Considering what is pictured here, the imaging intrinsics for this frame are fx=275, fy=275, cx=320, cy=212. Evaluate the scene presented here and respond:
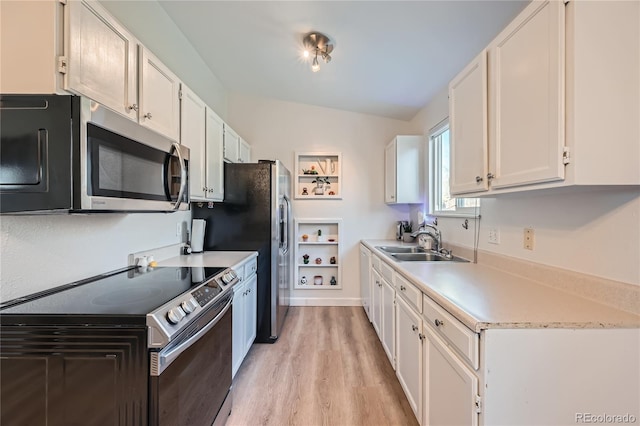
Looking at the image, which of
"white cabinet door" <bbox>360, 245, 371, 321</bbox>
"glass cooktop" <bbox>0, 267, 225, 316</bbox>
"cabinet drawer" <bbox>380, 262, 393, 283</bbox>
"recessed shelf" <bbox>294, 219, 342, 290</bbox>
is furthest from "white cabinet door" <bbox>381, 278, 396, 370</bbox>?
"recessed shelf" <bbox>294, 219, 342, 290</bbox>

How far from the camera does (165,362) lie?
39.1 inches

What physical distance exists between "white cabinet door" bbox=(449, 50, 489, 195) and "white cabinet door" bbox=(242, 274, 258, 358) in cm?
179

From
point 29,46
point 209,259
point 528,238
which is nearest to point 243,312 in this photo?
point 209,259

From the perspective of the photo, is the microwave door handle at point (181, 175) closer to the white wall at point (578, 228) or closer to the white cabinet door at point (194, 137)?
the white cabinet door at point (194, 137)

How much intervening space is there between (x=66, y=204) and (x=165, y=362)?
660mm

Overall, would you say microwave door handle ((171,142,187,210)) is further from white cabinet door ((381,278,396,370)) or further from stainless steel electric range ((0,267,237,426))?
white cabinet door ((381,278,396,370))

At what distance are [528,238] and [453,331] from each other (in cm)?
85

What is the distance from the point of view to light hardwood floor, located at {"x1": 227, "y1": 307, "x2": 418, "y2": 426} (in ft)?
5.75

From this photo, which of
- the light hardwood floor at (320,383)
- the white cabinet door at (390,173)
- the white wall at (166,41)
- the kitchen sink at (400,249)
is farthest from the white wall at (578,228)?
the white wall at (166,41)

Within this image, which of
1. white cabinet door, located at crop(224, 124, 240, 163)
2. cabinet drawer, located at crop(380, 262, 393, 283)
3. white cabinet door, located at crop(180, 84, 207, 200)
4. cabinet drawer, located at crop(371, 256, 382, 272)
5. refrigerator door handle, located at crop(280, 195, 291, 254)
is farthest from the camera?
refrigerator door handle, located at crop(280, 195, 291, 254)

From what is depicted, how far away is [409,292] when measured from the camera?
66.2 inches

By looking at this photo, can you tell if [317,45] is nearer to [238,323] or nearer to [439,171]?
[439,171]

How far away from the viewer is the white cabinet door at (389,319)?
2046 mm

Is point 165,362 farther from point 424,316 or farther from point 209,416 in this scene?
point 424,316
